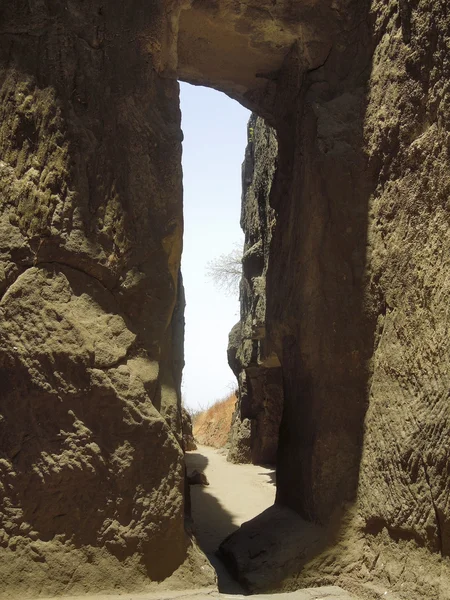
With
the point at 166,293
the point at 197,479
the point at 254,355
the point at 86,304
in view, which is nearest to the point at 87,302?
the point at 86,304

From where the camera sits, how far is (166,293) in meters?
3.58

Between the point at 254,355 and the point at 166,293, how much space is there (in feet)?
18.9

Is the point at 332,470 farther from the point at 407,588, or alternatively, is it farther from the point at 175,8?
the point at 175,8

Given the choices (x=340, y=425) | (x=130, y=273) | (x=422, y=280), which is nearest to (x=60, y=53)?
(x=130, y=273)

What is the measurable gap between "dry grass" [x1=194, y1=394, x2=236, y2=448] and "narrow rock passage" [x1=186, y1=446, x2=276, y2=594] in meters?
3.48

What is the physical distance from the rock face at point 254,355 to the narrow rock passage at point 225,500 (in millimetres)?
381

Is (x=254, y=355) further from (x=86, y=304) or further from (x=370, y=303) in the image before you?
(x=86, y=304)

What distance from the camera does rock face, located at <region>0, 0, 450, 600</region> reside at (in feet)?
10.3

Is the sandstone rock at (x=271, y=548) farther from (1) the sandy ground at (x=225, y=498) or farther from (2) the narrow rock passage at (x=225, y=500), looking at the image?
(1) the sandy ground at (x=225, y=498)

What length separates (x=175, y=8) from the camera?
3873 millimetres

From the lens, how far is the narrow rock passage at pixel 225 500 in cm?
476

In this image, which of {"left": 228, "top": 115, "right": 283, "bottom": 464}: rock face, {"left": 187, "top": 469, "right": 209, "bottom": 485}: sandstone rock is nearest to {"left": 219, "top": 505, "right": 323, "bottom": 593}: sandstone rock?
{"left": 187, "top": 469, "right": 209, "bottom": 485}: sandstone rock

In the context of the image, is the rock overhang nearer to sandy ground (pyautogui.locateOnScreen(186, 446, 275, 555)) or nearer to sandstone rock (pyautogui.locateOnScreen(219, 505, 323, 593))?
sandstone rock (pyautogui.locateOnScreen(219, 505, 323, 593))

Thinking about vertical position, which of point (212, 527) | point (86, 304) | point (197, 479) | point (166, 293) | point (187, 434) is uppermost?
point (166, 293)
